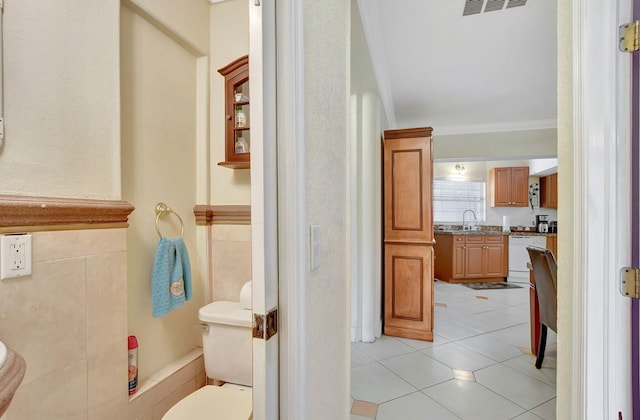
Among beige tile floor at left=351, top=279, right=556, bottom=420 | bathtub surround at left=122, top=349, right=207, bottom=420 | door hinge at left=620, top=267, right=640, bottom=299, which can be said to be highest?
door hinge at left=620, top=267, right=640, bottom=299

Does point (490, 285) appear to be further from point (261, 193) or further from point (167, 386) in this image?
point (261, 193)

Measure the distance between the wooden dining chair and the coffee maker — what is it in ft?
15.3

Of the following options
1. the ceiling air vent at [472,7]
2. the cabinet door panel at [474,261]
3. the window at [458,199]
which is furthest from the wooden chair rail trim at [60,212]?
the window at [458,199]

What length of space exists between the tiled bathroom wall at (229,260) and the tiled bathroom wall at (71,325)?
65cm

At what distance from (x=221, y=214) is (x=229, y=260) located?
317 mm

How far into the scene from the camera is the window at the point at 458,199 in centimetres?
682

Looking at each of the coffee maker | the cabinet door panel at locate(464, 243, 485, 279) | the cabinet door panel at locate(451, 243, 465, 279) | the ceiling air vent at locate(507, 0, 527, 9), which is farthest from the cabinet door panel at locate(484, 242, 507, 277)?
the ceiling air vent at locate(507, 0, 527, 9)

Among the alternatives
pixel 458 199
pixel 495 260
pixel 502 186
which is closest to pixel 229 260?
pixel 495 260

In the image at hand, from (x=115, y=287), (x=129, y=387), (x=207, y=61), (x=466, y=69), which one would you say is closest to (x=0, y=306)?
(x=115, y=287)

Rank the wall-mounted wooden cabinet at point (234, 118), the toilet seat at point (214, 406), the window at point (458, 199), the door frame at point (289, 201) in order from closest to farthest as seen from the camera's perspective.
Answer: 1. the door frame at point (289, 201)
2. the toilet seat at point (214, 406)
3. the wall-mounted wooden cabinet at point (234, 118)
4. the window at point (458, 199)

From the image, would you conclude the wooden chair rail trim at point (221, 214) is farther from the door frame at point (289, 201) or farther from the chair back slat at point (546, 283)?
the chair back slat at point (546, 283)

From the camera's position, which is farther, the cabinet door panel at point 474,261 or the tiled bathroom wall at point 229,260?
the cabinet door panel at point 474,261

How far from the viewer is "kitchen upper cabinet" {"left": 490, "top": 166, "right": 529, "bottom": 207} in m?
6.34

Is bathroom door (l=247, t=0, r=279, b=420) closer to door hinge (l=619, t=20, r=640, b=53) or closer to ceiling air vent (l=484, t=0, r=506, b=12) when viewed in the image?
door hinge (l=619, t=20, r=640, b=53)
